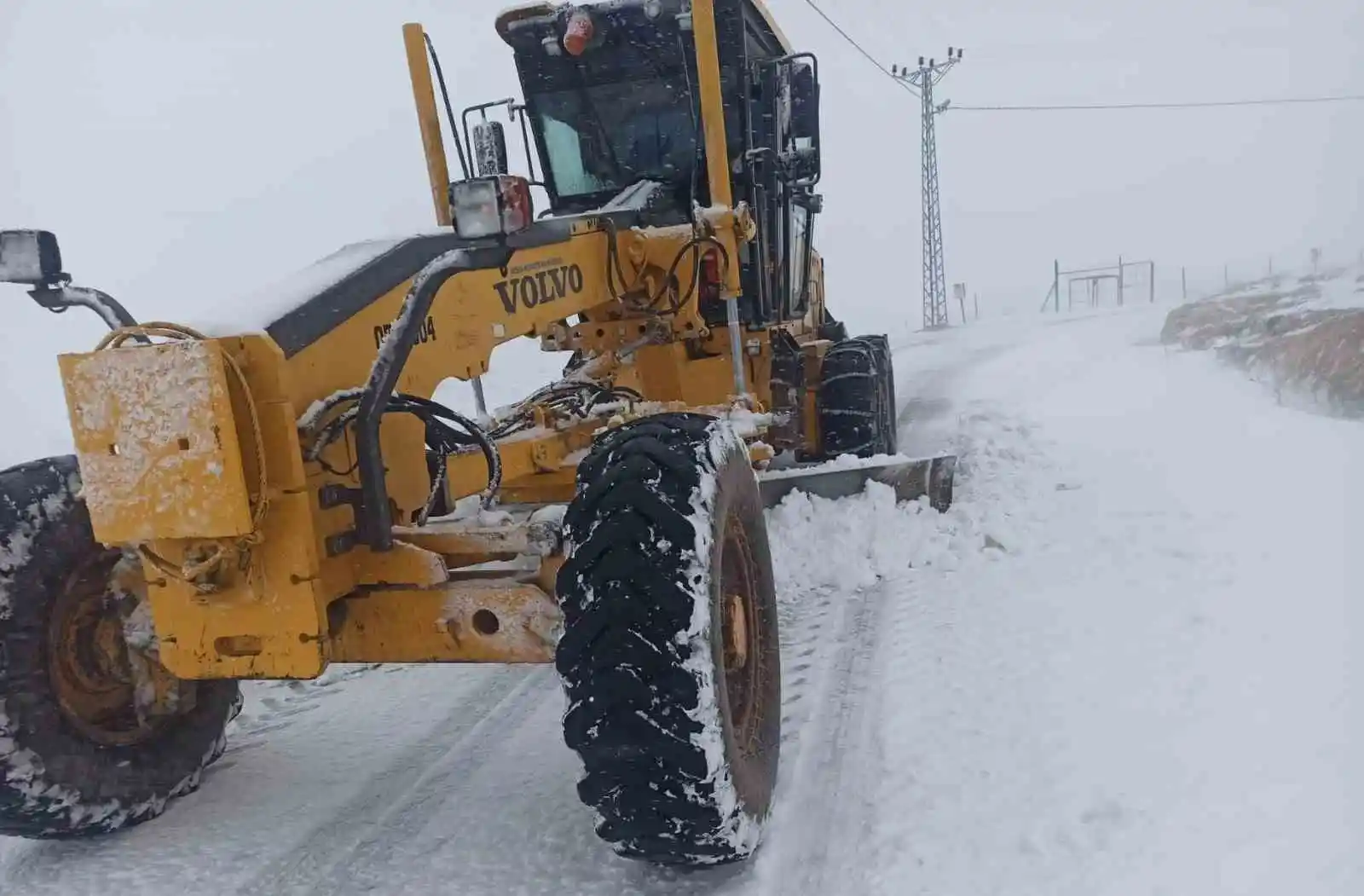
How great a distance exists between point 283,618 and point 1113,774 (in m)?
2.47

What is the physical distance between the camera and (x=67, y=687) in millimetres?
3350

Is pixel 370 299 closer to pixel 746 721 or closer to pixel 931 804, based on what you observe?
pixel 746 721

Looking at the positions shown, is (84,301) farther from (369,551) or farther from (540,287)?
(540,287)

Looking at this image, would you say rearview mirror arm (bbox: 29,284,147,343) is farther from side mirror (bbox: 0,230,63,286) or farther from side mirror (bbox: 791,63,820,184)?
side mirror (bbox: 791,63,820,184)

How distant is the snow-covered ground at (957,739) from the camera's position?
299 cm

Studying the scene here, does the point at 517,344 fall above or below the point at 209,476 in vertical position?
below

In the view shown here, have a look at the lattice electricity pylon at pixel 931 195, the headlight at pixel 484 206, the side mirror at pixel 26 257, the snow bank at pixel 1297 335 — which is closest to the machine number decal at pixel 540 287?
the headlight at pixel 484 206

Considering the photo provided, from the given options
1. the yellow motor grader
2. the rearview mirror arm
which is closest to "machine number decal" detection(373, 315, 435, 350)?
the yellow motor grader

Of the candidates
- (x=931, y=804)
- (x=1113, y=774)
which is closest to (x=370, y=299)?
(x=931, y=804)

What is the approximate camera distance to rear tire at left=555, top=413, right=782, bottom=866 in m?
2.70

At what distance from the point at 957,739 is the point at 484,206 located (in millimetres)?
2318

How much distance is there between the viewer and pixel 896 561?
5.73 meters

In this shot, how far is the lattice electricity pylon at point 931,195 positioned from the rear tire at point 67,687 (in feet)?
90.4

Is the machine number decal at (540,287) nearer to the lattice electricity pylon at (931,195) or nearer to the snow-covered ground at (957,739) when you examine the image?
the snow-covered ground at (957,739)
